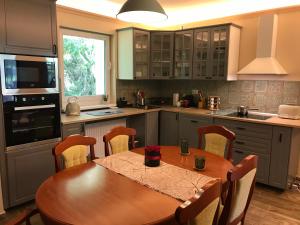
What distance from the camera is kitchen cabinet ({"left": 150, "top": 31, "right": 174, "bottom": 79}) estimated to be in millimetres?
4281

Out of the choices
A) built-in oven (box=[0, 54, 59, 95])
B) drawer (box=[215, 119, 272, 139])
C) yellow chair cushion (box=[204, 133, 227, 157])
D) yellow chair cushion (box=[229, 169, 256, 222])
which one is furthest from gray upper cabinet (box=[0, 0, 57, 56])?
drawer (box=[215, 119, 272, 139])

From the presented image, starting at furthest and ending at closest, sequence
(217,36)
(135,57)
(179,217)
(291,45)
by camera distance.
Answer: (135,57) < (217,36) < (291,45) < (179,217)

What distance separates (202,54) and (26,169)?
9.82ft

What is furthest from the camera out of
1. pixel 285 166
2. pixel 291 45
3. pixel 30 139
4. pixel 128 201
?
pixel 291 45

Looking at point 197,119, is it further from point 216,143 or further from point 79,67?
point 79,67

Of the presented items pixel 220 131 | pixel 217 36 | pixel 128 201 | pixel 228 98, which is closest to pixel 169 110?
pixel 228 98

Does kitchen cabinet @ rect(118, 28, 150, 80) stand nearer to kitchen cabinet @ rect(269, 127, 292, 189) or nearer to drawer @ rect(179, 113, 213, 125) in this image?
drawer @ rect(179, 113, 213, 125)

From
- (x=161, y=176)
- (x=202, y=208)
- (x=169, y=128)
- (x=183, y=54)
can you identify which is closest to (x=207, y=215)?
(x=202, y=208)

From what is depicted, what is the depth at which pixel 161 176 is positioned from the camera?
1.73 m

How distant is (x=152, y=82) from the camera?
489 cm

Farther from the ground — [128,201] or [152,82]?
[152,82]

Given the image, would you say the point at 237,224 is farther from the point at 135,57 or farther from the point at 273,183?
the point at 135,57

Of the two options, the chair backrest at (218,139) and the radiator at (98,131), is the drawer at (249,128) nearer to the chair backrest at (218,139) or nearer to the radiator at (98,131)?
the chair backrest at (218,139)

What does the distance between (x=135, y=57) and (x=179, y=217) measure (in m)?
3.37
